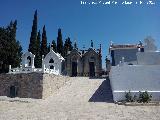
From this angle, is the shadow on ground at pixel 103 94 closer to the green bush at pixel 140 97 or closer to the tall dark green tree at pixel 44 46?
the green bush at pixel 140 97

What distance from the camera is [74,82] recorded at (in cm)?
3284

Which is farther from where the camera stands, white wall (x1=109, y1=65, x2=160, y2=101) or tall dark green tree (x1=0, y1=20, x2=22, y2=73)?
tall dark green tree (x1=0, y1=20, x2=22, y2=73)

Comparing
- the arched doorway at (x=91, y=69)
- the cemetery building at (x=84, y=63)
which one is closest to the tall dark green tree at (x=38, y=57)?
the cemetery building at (x=84, y=63)

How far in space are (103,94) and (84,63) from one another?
14635 mm

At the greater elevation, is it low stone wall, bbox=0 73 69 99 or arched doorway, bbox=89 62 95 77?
arched doorway, bbox=89 62 95 77

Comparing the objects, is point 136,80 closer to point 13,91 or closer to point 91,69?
point 13,91

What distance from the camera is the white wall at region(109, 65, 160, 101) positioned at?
24.0 metres

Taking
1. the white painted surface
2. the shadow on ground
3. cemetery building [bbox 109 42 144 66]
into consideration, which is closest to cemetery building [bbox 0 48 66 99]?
the shadow on ground

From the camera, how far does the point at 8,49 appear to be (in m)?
35.2

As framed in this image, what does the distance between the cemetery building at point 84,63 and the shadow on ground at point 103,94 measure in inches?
388

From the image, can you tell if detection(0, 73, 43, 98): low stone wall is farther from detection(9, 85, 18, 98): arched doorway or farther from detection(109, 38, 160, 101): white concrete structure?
detection(109, 38, 160, 101): white concrete structure

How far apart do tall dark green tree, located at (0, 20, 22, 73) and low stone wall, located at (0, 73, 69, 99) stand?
16.4 ft

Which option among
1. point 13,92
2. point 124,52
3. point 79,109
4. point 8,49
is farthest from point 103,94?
point 8,49

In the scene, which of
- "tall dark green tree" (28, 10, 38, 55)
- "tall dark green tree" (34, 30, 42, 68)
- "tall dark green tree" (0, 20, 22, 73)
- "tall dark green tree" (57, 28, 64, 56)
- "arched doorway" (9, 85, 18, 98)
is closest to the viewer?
"arched doorway" (9, 85, 18, 98)
